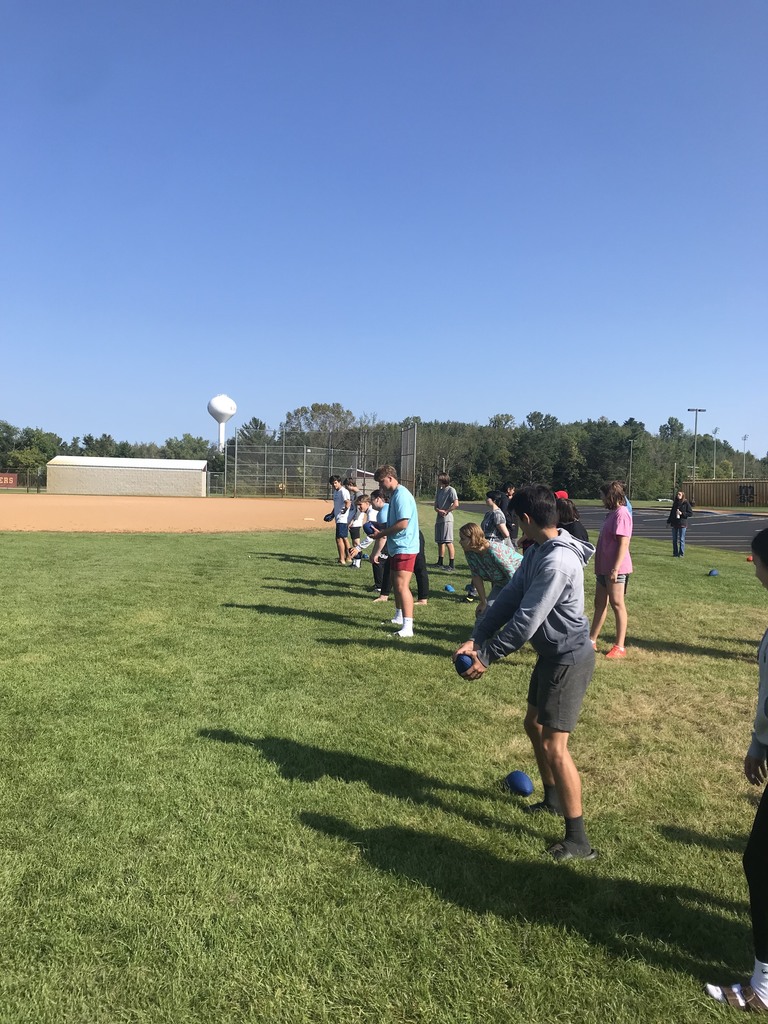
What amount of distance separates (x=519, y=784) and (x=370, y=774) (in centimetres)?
93

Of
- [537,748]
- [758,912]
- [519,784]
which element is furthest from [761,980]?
[519,784]

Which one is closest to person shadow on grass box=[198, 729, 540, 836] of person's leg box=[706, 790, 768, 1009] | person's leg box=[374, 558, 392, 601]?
person's leg box=[706, 790, 768, 1009]

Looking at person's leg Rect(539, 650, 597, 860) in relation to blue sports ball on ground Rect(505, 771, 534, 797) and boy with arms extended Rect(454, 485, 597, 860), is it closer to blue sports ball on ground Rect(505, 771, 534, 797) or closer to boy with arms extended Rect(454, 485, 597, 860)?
boy with arms extended Rect(454, 485, 597, 860)

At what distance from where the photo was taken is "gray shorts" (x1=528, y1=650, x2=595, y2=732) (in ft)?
10.6

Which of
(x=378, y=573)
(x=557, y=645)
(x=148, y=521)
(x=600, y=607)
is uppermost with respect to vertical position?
(x=557, y=645)

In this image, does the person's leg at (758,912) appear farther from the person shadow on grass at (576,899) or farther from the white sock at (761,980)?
the person shadow on grass at (576,899)

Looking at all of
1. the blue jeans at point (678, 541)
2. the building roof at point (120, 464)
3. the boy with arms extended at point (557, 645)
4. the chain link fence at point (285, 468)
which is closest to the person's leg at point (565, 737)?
the boy with arms extended at point (557, 645)

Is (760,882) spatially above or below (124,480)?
below

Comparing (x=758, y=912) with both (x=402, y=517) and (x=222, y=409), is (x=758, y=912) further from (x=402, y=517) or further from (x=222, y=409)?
(x=222, y=409)

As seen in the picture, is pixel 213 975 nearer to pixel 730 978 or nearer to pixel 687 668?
pixel 730 978

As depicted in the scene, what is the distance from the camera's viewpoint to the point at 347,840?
338cm

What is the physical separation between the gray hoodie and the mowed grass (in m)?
1.07

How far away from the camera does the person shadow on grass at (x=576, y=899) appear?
2.69 meters

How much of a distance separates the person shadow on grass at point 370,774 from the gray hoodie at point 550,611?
3.61 feet
